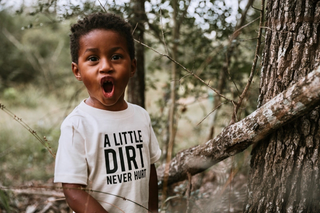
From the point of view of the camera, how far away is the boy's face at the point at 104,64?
4.16 feet

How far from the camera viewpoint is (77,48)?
134cm

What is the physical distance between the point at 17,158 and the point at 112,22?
10.4ft

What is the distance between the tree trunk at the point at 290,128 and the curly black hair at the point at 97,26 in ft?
2.29

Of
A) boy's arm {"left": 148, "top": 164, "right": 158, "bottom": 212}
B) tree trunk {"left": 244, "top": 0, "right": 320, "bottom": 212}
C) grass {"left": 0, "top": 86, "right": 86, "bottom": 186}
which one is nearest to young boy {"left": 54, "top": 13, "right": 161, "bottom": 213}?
boy's arm {"left": 148, "top": 164, "right": 158, "bottom": 212}

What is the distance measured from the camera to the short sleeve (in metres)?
1.18

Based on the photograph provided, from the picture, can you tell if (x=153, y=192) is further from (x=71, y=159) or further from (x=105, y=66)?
(x=105, y=66)

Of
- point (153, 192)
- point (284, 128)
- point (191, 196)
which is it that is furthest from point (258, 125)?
point (191, 196)

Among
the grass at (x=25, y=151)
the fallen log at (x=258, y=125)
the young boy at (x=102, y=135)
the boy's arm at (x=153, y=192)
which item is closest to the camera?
the fallen log at (x=258, y=125)

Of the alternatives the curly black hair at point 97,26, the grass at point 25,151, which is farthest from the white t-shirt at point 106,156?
the grass at point 25,151

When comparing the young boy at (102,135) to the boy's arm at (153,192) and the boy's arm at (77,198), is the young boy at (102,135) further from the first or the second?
the boy's arm at (153,192)

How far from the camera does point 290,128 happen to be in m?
1.34

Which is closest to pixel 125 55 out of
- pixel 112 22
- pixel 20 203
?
pixel 112 22

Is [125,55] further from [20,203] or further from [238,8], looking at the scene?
[20,203]

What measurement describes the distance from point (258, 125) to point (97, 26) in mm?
844
